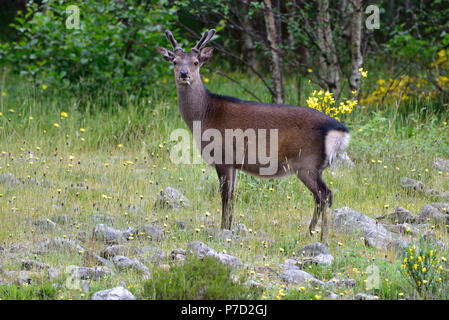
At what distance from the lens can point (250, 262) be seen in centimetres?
511

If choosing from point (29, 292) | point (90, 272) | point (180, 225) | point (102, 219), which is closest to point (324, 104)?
point (180, 225)

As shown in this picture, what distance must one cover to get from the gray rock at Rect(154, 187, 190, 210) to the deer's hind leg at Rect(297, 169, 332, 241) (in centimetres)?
128

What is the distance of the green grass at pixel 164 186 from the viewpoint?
5.11 metres

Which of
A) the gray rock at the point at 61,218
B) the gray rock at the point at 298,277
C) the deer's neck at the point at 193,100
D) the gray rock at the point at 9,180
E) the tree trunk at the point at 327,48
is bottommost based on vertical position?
the gray rock at the point at 298,277

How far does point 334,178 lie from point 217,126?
188 cm

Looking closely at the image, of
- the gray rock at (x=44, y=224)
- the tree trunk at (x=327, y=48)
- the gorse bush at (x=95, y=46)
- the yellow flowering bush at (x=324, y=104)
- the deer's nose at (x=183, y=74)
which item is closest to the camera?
the gray rock at (x=44, y=224)

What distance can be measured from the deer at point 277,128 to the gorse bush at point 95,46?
348 centimetres

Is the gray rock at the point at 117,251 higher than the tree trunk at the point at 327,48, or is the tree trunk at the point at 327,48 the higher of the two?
the tree trunk at the point at 327,48

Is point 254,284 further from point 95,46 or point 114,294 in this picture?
point 95,46

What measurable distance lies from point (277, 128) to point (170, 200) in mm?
1358

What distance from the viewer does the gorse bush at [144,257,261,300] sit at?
4168mm

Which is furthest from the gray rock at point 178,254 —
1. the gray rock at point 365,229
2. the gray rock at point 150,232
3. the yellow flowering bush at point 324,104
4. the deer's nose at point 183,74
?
the yellow flowering bush at point 324,104

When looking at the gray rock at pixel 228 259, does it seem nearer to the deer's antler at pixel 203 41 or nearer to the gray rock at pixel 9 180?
the deer's antler at pixel 203 41

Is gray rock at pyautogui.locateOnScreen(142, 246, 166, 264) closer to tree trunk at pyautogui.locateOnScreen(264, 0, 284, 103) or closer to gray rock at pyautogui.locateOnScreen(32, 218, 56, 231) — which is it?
gray rock at pyautogui.locateOnScreen(32, 218, 56, 231)
